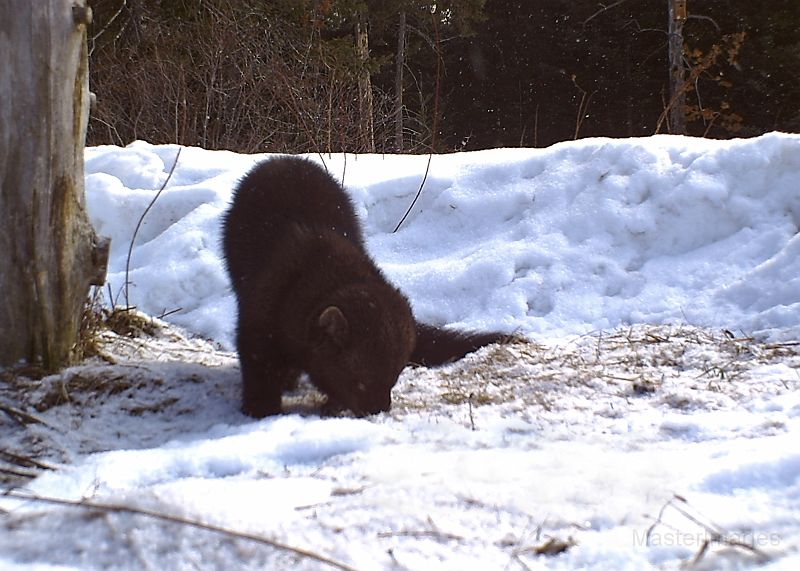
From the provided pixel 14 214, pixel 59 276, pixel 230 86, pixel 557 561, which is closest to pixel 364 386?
pixel 59 276

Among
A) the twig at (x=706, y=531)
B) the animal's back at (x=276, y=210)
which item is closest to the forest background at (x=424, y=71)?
the animal's back at (x=276, y=210)

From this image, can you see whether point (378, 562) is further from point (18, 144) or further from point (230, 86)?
point (230, 86)

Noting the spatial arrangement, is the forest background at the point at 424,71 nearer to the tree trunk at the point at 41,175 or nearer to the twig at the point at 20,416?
the tree trunk at the point at 41,175

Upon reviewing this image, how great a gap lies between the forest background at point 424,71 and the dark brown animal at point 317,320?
3101mm

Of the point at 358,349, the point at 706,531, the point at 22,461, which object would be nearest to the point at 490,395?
the point at 358,349

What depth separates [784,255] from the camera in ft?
17.8

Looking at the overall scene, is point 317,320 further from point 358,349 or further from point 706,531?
point 706,531

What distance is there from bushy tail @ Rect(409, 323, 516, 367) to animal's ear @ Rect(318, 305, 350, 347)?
3.03 feet

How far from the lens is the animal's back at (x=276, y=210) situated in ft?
16.1

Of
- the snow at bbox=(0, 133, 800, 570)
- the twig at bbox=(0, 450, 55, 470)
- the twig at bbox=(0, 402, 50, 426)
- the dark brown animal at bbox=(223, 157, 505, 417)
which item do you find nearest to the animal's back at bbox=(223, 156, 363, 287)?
the dark brown animal at bbox=(223, 157, 505, 417)

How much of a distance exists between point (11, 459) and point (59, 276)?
1.07 metres

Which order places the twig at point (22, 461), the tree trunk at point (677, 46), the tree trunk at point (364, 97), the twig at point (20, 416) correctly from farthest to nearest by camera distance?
the tree trunk at point (677, 46) < the tree trunk at point (364, 97) < the twig at point (20, 416) < the twig at point (22, 461)

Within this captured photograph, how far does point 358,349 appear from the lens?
4.02 metres

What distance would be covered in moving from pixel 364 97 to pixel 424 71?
1644 centimetres
